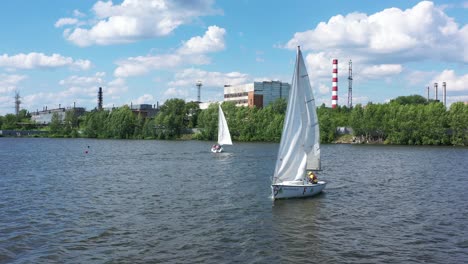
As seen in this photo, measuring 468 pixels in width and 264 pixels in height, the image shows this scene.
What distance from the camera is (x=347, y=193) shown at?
43062 mm

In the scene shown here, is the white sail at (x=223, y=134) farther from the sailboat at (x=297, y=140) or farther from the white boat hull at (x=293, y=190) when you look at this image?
the sailboat at (x=297, y=140)

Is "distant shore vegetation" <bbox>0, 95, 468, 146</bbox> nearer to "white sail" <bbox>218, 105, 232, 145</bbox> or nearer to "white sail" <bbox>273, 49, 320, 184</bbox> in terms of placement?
"white sail" <bbox>218, 105, 232, 145</bbox>

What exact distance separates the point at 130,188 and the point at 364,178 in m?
29.0

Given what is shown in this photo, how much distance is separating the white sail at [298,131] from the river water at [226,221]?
2.88 meters

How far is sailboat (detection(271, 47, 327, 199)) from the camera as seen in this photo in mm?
36438

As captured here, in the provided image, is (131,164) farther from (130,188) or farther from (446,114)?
(446,114)

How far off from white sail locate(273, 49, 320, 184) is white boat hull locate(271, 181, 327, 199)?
37.5 inches

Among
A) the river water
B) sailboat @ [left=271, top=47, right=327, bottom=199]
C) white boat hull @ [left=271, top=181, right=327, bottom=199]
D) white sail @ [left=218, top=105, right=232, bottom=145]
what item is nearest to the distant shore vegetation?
white sail @ [left=218, top=105, right=232, bottom=145]

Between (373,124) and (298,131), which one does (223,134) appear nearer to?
(373,124)

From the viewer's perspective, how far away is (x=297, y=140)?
37.4m

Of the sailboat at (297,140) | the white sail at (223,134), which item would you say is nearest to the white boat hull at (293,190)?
the sailboat at (297,140)

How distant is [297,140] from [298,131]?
784mm

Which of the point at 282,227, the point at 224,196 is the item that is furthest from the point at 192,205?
the point at 282,227

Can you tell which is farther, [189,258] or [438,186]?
[438,186]
